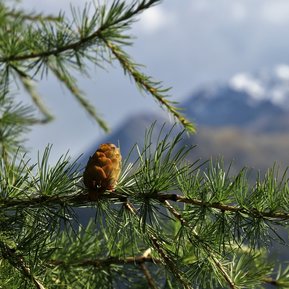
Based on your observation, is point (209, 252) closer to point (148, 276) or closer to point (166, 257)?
point (166, 257)

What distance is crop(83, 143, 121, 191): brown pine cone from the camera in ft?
3.03

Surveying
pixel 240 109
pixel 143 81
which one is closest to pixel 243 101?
pixel 240 109

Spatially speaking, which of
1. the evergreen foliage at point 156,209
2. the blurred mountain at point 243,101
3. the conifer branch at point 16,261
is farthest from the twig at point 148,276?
the blurred mountain at point 243,101

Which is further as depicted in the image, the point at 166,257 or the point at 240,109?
the point at 240,109

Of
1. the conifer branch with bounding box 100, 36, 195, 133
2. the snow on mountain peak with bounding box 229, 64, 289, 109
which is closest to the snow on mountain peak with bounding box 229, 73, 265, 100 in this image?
the snow on mountain peak with bounding box 229, 64, 289, 109

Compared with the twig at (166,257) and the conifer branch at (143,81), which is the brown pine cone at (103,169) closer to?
the twig at (166,257)

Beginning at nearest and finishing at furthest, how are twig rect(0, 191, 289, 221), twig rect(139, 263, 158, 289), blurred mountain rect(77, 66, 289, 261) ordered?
twig rect(0, 191, 289, 221) < twig rect(139, 263, 158, 289) < blurred mountain rect(77, 66, 289, 261)

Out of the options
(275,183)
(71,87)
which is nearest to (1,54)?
(71,87)

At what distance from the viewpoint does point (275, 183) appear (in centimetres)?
95

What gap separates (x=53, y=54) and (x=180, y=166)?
2.59 ft

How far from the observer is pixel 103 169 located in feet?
3.05

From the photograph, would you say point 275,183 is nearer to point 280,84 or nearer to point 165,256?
point 165,256

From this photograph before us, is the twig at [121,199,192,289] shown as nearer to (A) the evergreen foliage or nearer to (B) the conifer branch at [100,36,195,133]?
(A) the evergreen foliage

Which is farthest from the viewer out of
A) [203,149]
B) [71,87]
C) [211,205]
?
[203,149]
